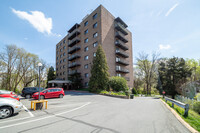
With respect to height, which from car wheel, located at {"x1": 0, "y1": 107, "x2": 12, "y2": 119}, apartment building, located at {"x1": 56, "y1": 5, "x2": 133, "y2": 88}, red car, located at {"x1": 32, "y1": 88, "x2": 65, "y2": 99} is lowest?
red car, located at {"x1": 32, "y1": 88, "x2": 65, "y2": 99}

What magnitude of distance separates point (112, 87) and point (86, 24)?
22.0 metres

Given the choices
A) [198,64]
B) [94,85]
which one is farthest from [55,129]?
[198,64]

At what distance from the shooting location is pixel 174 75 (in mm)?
31312

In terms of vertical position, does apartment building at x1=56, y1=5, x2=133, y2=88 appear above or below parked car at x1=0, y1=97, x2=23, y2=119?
above

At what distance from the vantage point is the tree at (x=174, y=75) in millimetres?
30531

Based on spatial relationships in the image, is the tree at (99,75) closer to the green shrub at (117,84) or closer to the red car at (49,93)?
the green shrub at (117,84)

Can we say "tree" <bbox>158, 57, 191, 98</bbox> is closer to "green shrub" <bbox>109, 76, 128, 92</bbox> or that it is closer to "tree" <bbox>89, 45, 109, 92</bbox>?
"green shrub" <bbox>109, 76, 128, 92</bbox>

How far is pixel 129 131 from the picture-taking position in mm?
3645

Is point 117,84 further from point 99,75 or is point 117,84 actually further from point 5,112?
point 5,112

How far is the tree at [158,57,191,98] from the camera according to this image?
100ft

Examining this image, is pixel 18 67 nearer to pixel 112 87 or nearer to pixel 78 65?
pixel 78 65

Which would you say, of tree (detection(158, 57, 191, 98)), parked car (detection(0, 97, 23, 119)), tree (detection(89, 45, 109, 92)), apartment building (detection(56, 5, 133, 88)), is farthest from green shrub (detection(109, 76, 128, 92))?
tree (detection(158, 57, 191, 98))

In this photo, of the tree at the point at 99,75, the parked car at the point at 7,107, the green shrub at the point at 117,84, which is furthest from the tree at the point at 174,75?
the parked car at the point at 7,107

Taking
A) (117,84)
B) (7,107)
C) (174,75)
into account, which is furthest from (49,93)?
(174,75)
